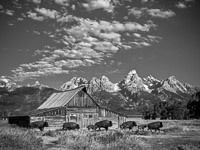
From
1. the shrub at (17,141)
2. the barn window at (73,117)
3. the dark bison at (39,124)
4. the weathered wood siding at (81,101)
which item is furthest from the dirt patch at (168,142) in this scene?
the weathered wood siding at (81,101)

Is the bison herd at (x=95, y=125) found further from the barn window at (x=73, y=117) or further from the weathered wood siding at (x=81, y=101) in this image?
the weathered wood siding at (x=81, y=101)

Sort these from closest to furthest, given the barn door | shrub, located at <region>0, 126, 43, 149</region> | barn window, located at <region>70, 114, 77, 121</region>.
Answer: shrub, located at <region>0, 126, 43, 149</region>, the barn door, barn window, located at <region>70, 114, 77, 121</region>

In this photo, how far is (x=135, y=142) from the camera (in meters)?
18.2

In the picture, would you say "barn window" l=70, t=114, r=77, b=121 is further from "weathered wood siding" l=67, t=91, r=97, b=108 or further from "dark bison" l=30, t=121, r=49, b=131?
"dark bison" l=30, t=121, r=49, b=131

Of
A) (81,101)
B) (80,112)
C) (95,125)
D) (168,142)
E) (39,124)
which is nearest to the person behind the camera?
(168,142)

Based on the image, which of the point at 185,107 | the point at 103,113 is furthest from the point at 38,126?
the point at 185,107

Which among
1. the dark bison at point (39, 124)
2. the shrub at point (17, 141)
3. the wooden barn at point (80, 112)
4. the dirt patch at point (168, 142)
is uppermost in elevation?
the wooden barn at point (80, 112)

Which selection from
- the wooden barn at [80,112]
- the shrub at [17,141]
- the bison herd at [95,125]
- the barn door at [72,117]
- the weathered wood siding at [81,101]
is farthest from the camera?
the weathered wood siding at [81,101]

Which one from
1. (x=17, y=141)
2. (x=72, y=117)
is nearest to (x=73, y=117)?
(x=72, y=117)

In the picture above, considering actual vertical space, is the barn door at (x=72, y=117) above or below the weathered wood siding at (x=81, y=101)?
below

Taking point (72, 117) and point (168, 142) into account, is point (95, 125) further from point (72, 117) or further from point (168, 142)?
point (168, 142)

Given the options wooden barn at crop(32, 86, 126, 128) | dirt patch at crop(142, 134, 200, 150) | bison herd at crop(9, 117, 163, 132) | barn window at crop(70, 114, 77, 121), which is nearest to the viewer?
dirt patch at crop(142, 134, 200, 150)

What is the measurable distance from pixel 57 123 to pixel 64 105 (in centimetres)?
339

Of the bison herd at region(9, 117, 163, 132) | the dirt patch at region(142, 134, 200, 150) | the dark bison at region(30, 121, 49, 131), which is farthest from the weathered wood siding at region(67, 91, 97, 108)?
the dirt patch at region(142, 134, 200, 150)
